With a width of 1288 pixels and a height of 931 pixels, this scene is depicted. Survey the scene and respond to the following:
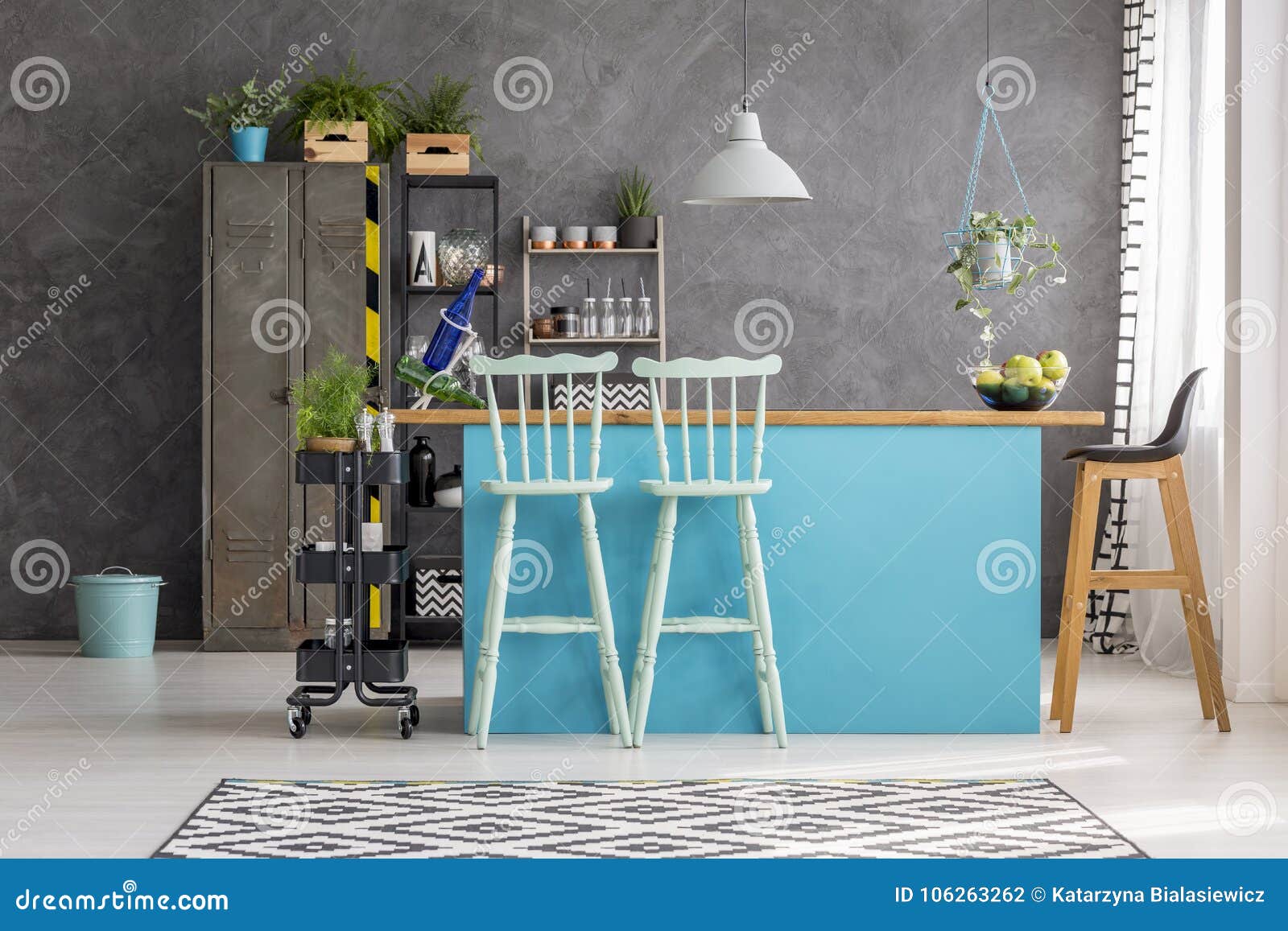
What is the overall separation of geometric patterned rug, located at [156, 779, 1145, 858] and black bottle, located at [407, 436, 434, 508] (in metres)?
2.09

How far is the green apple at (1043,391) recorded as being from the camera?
151 inches

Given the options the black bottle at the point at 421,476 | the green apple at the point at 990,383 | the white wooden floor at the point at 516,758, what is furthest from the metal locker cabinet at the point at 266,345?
the green apple at the point at 990,383

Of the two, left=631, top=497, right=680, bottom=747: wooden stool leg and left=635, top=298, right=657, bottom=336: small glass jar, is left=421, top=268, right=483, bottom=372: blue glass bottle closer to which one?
left=631, top=497, right=680, bottom=747: wooden stool leg

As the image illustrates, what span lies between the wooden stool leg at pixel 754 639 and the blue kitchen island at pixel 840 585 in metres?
0.04

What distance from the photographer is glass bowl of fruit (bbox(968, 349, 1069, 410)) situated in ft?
12.5

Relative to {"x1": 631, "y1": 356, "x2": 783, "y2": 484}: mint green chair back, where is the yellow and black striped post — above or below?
above

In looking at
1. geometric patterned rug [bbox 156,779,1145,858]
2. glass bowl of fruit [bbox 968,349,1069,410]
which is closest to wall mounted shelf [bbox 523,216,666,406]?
glass bowl of fruit [bbox 968,349,1069,410]

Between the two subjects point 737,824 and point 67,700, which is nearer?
point 737,824

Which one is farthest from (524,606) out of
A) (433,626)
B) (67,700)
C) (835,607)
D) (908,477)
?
(433,626)

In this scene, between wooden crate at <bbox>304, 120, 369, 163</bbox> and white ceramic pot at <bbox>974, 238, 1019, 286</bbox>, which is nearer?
white ceramic pot at <bbox>974, 238, 1019, 286</bbox>

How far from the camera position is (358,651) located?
3844 millimetres

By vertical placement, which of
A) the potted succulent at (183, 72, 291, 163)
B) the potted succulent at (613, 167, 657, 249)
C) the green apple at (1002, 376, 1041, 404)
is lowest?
the green apple at (1002, 376, 1041, 404)

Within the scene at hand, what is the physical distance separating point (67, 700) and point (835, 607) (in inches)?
98.3

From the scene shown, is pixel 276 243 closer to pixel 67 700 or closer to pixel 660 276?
pixel 660 276
